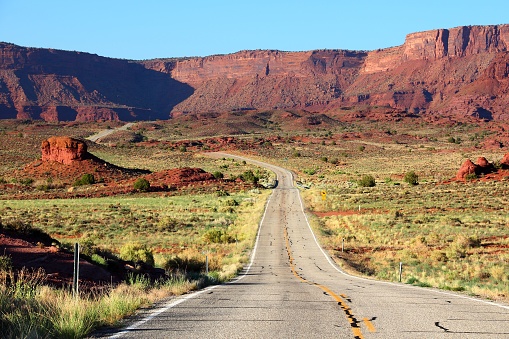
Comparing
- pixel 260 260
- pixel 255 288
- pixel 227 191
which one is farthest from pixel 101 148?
pixel 255 288

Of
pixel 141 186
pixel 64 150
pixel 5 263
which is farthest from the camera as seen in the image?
pixel 64 150

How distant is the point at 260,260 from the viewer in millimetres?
28172

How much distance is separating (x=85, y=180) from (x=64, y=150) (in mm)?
7810

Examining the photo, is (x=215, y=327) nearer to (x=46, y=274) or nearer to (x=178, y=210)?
(x=46, y=274)

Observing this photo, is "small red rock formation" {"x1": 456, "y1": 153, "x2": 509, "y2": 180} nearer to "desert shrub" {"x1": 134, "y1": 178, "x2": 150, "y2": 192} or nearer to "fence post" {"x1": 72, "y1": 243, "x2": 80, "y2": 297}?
"desert shrub" {"x1": 134, "y1": 178, "x2": 150, "y2": 192}

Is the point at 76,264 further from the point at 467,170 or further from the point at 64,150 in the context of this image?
the point at 64,150

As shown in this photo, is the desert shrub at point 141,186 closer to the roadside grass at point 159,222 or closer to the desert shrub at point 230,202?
the roadside grass at point 159,222

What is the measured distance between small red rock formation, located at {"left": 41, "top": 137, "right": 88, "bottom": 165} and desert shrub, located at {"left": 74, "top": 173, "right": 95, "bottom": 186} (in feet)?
17.7

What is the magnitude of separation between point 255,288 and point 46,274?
15.3 ft

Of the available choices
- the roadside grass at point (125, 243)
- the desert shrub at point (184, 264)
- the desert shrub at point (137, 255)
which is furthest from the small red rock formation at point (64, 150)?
the desert shrub at point (184, 264)

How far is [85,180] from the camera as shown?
7325cm

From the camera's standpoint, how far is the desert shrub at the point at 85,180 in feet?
239

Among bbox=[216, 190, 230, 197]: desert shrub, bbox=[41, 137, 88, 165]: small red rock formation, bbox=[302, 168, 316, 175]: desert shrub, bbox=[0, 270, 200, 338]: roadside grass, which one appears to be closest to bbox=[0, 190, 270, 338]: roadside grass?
bbox=[0, 270, 200, 338]: roadside grass

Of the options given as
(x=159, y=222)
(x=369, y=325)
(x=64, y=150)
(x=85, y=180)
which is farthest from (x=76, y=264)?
(x=64, y=150)
